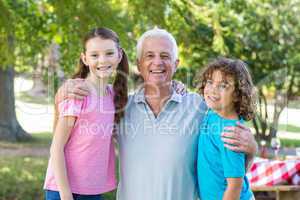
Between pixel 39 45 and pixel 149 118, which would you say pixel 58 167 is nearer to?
pixel 149 118

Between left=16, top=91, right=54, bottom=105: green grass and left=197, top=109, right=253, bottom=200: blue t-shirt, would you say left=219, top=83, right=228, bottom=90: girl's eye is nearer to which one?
left=197, top=109, right=253, bottom=200: blue t-shirt

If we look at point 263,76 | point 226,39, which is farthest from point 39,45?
point 263,76

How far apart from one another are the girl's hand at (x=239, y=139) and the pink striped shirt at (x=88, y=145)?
0.58 metres

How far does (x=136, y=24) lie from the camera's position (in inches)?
299

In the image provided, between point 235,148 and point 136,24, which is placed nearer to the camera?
point 235,148

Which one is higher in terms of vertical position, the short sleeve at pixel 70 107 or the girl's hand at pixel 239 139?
the short sleeve at pixel 70 107

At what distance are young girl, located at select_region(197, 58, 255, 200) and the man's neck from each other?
0.75ft

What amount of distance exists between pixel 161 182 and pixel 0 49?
4.95 m

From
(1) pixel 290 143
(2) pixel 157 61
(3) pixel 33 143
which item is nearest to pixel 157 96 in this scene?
(2) pixel 157 61

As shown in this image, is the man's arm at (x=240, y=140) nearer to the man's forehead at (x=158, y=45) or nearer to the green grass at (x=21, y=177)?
the man's forehead at (x=158, y=45)

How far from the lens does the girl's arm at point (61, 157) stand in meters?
2.41

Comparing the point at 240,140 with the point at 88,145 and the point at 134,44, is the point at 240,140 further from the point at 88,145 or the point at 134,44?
the point at 134,44

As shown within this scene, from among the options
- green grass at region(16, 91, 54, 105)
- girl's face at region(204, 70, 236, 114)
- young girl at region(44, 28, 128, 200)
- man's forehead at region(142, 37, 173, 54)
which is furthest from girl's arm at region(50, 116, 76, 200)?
green grass at region(16, 91, 54, 105)

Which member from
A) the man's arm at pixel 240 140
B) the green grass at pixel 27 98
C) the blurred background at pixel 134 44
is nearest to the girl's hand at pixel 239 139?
the man's arm at pixel 240 140
